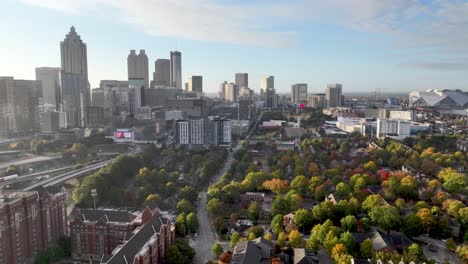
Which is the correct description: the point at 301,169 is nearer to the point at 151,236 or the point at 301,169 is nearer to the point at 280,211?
the point at 280,211

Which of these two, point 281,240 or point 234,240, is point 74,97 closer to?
point 234,240

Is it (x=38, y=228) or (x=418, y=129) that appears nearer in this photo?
(x=38, y=228)

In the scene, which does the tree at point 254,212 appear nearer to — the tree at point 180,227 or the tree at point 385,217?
the tree at point 180,227

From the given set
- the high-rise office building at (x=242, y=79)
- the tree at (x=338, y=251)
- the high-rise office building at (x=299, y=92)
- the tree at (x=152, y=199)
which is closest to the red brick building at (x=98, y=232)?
the tree at (x=152, y=199)

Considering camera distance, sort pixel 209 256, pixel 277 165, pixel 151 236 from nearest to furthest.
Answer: pixel 151 236 < pixel 209 256 < pixel 277 165

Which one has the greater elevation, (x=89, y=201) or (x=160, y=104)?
(x=160, y=104)

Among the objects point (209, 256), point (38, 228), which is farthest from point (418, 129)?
point (38, 228)

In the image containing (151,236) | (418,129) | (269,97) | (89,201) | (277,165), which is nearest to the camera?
(151,236)

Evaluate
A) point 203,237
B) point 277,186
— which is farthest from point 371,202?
point 203,237
